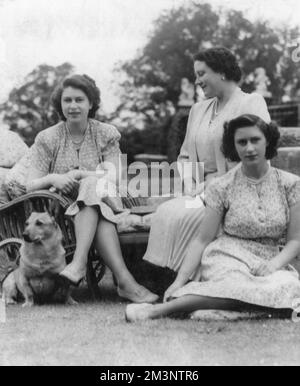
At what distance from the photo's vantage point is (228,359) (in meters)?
2.79

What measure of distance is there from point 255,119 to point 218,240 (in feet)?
2.35

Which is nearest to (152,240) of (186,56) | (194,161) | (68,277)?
(68,277)

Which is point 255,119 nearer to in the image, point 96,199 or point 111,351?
point 96,199

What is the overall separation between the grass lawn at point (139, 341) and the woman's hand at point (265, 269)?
0.28 metres

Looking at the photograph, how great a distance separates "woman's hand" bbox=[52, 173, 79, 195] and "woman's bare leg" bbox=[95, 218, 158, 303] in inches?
11.6

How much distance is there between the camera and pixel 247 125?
371 centimetres

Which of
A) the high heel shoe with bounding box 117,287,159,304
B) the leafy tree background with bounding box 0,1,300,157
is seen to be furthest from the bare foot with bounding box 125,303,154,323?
the leafy tree background with bounding box 0,1,300,157

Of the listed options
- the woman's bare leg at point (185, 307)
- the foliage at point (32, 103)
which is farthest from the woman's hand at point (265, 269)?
the foliage at point (32, 103)

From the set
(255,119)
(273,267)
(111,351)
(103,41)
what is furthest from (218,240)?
(103,41)

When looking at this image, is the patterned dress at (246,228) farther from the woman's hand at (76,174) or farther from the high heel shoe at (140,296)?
the woman's hand at (76,174)

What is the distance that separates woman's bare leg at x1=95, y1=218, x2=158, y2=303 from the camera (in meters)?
4.15

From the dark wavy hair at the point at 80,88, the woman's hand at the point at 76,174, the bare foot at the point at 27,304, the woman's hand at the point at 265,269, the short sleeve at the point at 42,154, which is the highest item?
the dark wavy hair at the point at 80,88

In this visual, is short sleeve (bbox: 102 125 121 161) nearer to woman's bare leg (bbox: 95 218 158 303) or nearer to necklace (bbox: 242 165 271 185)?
woman's bare leg (bbox: 95 218 158 303)

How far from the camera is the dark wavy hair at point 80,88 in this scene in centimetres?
449
